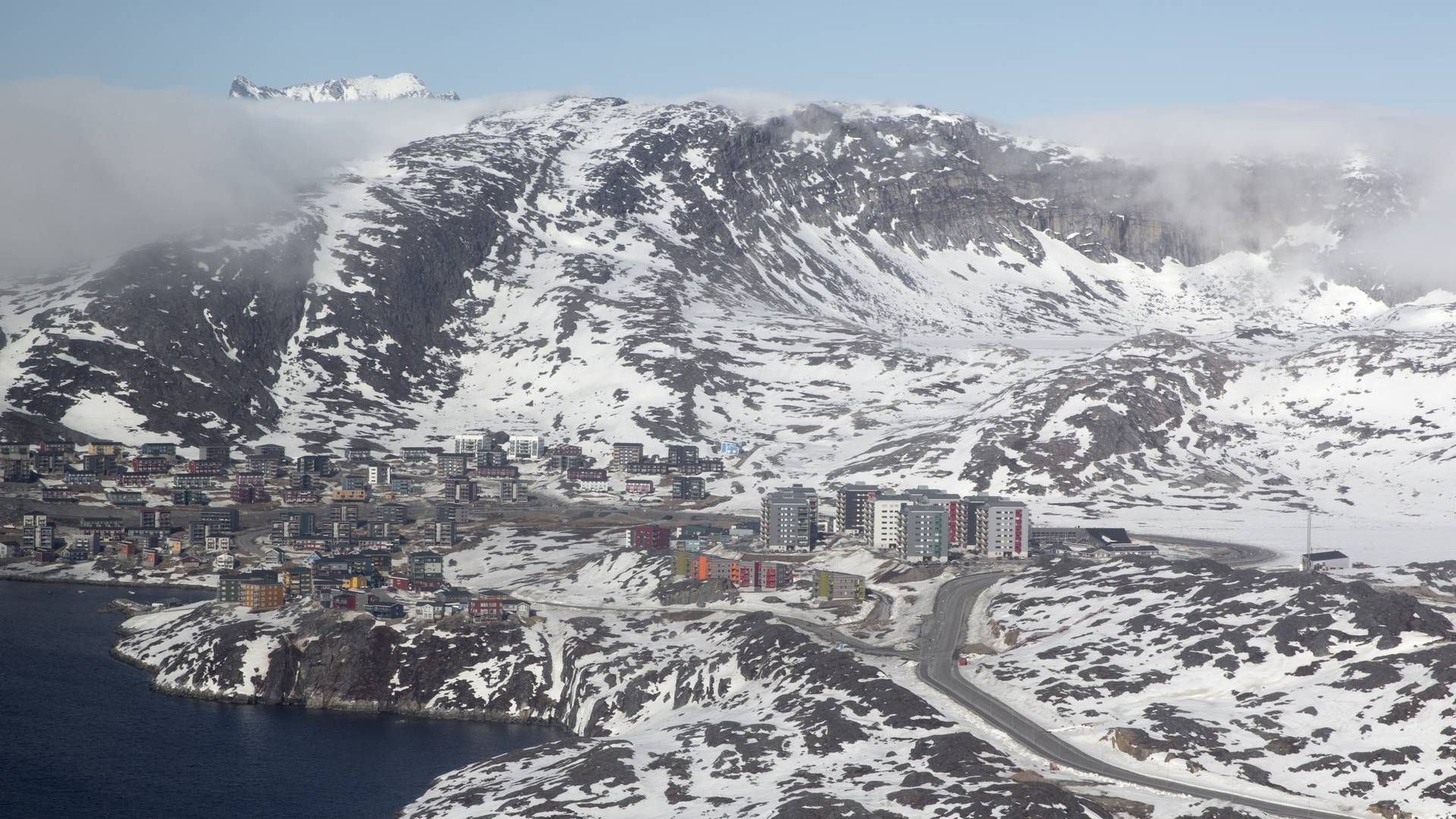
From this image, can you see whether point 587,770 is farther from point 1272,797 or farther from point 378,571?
point 378,571

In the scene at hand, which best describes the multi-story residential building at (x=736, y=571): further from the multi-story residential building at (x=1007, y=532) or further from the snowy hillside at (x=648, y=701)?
the multi-story residential building at (x=1007, y=532)

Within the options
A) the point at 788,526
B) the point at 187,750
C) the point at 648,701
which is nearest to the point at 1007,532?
the point at 788,526

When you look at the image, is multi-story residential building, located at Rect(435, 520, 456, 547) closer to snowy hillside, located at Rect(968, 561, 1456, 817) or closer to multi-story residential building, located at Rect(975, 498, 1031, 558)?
multi-story residential building, located at Rect(975, 498, 1031, 558)

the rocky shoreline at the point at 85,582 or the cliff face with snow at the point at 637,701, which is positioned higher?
the rocky shoreline at the point at 85,582

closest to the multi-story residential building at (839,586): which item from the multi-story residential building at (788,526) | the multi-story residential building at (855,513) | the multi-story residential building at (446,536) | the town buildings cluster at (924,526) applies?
the town buildings cluster at (924,526)

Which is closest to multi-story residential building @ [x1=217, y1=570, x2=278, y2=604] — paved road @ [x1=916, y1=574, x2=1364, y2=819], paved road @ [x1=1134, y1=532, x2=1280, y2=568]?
paved road @ [x1=916, y1=574, x2=1364, y2=819]

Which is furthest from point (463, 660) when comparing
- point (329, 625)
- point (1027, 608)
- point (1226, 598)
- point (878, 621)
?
point (1226, 598)

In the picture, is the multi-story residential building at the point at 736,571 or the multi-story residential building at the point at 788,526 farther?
the multi-story residential building at the point at 788,526
